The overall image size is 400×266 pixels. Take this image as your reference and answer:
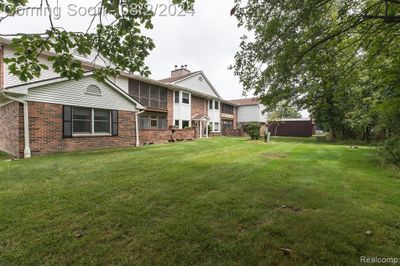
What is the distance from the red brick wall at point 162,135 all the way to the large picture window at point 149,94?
11.6ft

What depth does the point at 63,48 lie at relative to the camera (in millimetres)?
3307

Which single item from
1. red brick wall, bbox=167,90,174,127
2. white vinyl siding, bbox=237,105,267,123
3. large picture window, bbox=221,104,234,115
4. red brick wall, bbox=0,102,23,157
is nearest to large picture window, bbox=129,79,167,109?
red brick wall, bbox=167,90,174,127

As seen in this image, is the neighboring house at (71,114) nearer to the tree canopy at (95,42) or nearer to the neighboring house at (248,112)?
the tree canopy at (95,42)

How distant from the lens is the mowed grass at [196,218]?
2.41 meters

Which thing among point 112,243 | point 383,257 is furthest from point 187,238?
point 383,257

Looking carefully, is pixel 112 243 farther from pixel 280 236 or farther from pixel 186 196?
pixel 280 236

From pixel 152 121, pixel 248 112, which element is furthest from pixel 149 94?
pixel 248 112

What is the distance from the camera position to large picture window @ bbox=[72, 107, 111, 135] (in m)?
10.9

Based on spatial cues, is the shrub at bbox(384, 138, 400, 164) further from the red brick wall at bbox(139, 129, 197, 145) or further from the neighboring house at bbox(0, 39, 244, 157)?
the red brick wall at bbox(139, 129, 197, 145)

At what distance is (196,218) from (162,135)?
13138 millimetres

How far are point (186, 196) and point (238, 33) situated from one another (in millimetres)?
3563

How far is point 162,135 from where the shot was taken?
52.6 ft

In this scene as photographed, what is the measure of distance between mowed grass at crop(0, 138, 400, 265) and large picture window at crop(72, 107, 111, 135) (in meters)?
5.45

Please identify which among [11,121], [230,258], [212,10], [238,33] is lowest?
[230,258]
